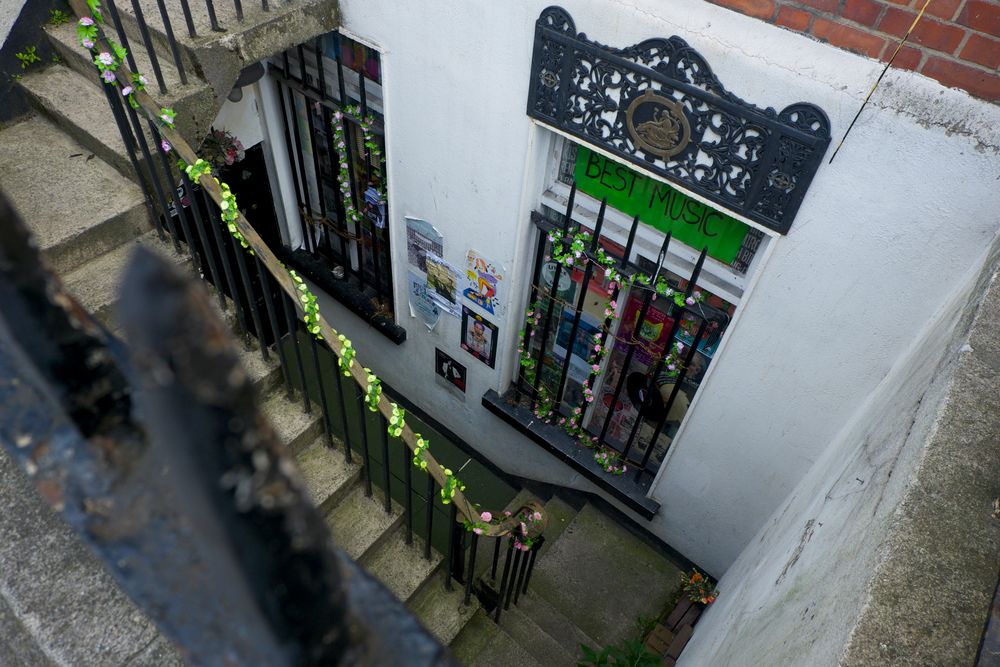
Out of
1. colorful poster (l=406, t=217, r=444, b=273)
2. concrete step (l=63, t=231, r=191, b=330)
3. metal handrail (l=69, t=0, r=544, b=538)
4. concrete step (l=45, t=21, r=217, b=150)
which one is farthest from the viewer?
colorful poster (l=406, t=217, r=444, b=273)

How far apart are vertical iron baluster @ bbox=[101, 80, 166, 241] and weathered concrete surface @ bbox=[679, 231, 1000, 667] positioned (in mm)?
2728

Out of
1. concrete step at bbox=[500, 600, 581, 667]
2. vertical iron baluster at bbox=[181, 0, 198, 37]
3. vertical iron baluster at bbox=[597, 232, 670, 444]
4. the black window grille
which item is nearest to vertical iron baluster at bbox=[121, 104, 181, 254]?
vertical iron baluster at bbox=[181, 0, 198, 37]

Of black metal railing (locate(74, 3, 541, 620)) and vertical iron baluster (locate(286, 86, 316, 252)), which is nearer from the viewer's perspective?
black metal railing (locate(74, 3, 541, 620))

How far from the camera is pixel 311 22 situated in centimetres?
350

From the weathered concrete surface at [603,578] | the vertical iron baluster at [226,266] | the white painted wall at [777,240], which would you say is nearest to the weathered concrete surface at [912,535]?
the white painted wall at [777,240]

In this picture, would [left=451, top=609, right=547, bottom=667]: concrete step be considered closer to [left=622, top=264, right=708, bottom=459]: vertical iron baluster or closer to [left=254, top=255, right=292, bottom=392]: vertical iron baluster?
[left=622, top=264, right=708, bottom=459]: vertical iron baluster

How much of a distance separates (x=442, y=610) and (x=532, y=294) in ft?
6.27

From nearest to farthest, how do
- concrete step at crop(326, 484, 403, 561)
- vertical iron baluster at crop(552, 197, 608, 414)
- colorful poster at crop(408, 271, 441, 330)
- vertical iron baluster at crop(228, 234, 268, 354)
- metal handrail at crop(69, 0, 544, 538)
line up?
metal handrail at crop(69, 0, 544, 538) → vertical iron baluster at crop(228, 234, 268, 354) → concrete step at crop(326, 484, 403, 561) → vertical iron baluster at crop(552, 197, 608, 414) → colorful poster at crop(408, 271, 441, 330)

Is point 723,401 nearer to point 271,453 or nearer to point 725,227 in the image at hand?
point 725,227

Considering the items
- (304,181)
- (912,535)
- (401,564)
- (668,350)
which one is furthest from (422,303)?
(912,535)

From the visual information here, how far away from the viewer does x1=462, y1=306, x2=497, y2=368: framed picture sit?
434 cm

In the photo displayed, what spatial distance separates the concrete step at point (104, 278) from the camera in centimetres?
254

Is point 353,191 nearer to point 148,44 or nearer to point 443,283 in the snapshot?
point 443,283

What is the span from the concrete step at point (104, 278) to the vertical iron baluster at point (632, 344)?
2.20 metres
